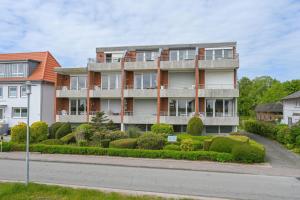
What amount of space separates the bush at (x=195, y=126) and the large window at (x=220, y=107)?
311 centimetres

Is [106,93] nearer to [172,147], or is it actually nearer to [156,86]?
[156,86]

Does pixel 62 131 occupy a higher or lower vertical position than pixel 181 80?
lower

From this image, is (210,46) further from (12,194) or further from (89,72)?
(12,194)

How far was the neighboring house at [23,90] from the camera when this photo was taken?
34281mm

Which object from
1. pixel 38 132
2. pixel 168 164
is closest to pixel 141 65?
pixel 38 132

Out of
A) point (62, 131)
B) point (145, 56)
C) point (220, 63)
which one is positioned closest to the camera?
point (62, 131)

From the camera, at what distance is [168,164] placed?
16.8 metres

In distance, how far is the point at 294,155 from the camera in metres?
20.7

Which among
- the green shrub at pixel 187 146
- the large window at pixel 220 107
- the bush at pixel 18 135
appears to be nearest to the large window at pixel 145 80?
the large window at pixel 220 107

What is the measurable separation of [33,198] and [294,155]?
63.3ft

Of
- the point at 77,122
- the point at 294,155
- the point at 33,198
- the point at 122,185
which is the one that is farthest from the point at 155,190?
the point at 77,122

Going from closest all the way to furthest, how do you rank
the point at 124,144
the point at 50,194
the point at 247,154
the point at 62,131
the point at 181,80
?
the point at 50,194 < the point at 247,154 < the point at 124,144 < the point at 62,131 < the point at 181,80

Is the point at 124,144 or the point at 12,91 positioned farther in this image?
the point at 12,91

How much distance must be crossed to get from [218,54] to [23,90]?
83.5ft
